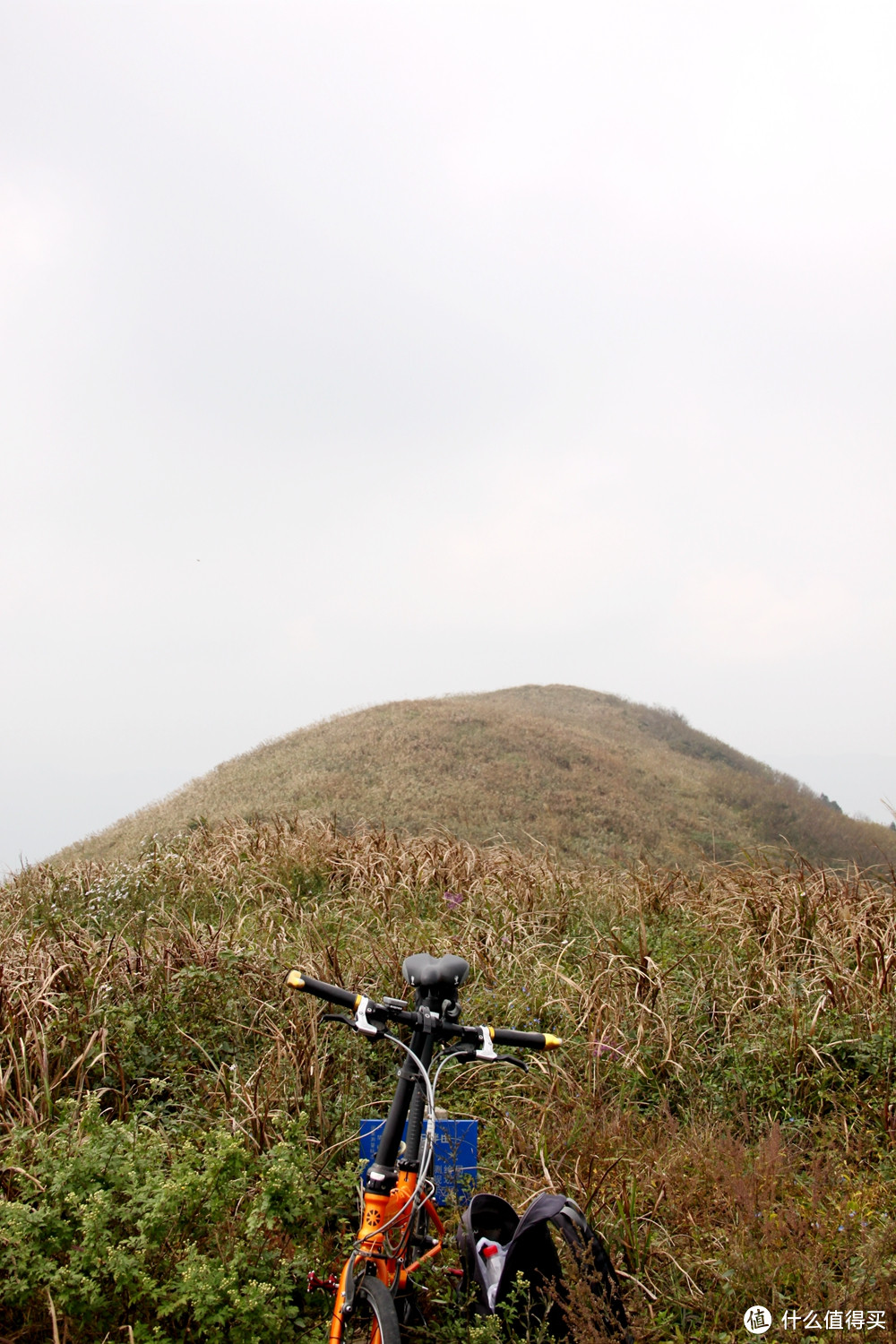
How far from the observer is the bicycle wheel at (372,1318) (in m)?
1.83

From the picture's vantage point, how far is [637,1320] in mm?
2438

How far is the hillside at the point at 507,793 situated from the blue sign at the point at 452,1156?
38.4ft

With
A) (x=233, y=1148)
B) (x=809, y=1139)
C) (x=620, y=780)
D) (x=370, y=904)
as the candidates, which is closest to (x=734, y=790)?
(x=620, y=780)

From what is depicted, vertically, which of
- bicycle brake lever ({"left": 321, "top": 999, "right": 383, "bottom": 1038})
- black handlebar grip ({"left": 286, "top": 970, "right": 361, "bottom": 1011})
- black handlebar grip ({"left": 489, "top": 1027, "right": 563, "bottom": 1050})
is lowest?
black handlebar grip ({"left": 489, "top": 1027, "right": 563, "bottom": 1050})

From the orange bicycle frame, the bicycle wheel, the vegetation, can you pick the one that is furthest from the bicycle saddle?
the vegetation

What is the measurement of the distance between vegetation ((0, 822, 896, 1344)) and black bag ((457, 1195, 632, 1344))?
173mm

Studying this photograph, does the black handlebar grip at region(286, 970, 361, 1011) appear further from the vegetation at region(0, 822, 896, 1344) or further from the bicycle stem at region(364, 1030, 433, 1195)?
the vegetation at region(0, 822, 896, 1344)

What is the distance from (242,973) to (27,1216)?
2144mm

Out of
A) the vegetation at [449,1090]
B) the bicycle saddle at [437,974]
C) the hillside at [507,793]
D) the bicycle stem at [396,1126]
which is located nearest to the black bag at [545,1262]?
the vegetation at [449,1090]

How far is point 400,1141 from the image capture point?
204cm

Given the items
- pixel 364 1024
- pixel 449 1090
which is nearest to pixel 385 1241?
pixel 364 1024

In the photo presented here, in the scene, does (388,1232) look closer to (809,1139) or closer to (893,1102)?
(809,1139)

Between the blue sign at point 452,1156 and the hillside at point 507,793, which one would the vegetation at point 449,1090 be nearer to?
the blue sign at point 452,1156

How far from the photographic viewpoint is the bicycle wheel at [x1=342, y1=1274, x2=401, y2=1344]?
1.83 meters
